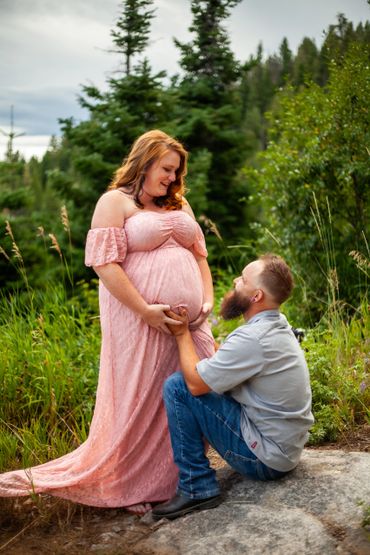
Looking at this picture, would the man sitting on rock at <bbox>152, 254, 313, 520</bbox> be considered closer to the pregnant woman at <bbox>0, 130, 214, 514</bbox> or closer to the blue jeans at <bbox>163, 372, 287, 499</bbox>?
the blue jeans at <bbox>163, 372, 287, 499</bbox>

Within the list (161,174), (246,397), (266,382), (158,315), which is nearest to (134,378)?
(158,315)

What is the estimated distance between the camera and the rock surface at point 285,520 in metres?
2.82


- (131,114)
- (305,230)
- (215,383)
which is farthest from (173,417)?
(131,114)

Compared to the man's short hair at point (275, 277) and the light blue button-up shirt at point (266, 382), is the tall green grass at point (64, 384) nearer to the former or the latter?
the light blue button-up shirt at point (266, 382)

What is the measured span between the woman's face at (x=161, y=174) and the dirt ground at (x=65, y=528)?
173 cm

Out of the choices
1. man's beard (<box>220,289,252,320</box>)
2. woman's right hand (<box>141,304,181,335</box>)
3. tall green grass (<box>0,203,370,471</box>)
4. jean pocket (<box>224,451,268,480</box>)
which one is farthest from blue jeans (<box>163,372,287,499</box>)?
tall green grass (<box>0,203,370,471</box>)

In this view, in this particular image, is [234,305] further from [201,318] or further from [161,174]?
[161,174]

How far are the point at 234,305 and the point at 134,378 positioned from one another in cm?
72

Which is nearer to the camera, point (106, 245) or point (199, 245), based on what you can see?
point (106, 245)

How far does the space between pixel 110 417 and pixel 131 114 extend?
10.9 metres

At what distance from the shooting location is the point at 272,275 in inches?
121

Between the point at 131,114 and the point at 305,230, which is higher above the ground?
the point at 131,114

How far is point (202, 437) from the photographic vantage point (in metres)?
3.29

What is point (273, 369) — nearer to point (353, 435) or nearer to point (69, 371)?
point (353, 435)
